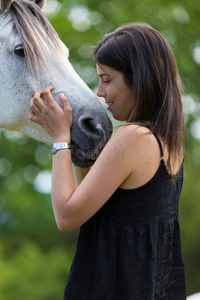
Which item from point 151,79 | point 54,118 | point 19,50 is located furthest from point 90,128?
point 19,50

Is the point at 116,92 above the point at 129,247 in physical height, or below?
above

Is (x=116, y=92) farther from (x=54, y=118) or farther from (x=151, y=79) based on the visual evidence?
(x=54, y=118)

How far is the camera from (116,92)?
1743 mm

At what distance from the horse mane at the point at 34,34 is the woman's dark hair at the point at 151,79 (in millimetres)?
421

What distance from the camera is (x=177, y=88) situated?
1784mm

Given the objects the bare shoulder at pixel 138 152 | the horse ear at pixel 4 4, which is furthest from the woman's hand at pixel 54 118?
the horse ear at pixel 4 4

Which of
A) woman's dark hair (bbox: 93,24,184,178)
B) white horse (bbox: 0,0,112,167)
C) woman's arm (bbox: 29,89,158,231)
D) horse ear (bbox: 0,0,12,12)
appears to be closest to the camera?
woman's arm (bbox: 29,89,158,231)

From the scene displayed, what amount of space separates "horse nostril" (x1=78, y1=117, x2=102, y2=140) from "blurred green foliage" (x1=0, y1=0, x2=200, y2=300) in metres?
5.86

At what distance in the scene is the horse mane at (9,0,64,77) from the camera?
2.07m

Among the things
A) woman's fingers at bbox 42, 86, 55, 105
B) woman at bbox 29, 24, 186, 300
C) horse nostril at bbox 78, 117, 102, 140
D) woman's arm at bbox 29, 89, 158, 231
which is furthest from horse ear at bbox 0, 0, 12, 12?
woman's arm at bbox 29, 89, 158, 231

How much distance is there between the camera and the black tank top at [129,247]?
5.03 ft

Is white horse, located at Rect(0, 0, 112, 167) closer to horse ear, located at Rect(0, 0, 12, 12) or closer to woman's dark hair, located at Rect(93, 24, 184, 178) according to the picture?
horse ear, located at Rect(0, 0, 12, 12)

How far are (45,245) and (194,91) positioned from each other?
4.77 meters

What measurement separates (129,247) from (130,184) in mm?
233
